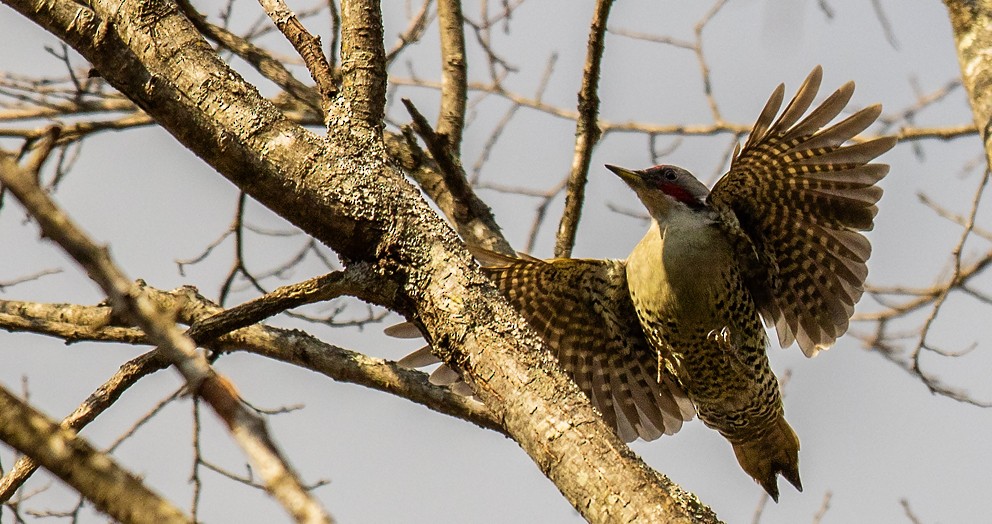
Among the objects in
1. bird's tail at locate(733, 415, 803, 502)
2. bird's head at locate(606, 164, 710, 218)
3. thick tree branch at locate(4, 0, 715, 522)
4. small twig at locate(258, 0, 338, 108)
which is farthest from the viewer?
bird's tail at locate(733, 415, 803, 502)

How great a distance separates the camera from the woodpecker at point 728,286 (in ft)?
14.8

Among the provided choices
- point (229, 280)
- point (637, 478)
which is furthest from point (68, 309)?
point (637, 478)

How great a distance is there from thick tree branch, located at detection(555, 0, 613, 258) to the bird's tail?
4.77ft

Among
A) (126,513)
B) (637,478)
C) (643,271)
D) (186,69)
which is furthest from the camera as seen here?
(643,271)

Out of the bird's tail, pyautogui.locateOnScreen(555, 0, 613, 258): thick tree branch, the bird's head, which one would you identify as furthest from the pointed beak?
the bird's tail

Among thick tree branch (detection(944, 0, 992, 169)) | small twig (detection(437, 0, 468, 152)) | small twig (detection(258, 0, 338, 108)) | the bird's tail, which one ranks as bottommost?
the bird's tail

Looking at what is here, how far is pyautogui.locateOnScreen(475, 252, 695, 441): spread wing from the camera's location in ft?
16.3

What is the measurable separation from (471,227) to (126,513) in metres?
3.46

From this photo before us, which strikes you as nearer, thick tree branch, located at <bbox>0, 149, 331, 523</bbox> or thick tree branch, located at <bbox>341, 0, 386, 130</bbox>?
thick tree branch, located at <bbox>0, 149, 331, 523</bbox>

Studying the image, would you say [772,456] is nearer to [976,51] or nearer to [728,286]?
[728,286]

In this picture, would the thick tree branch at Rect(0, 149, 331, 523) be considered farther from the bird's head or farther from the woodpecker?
the bird's head

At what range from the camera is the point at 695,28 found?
6.05m

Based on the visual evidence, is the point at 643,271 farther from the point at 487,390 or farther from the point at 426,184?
the point at 487,390

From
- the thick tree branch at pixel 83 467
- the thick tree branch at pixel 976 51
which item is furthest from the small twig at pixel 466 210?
the thick tree branch at pixel 83 467
